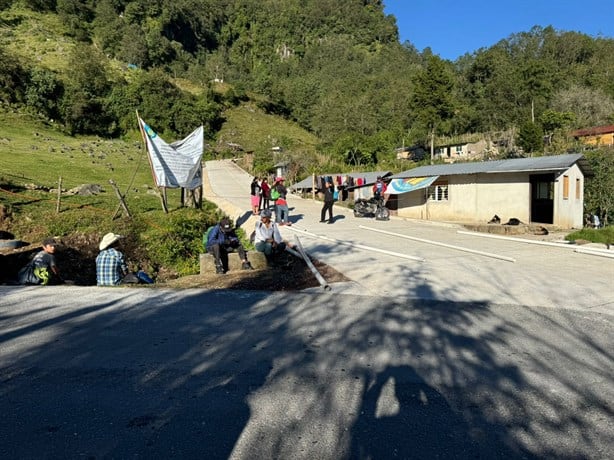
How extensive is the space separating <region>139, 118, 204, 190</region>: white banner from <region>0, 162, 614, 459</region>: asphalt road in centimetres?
715

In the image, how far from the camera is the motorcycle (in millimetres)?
20844

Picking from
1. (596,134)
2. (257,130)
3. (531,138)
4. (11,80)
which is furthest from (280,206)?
(257,130)

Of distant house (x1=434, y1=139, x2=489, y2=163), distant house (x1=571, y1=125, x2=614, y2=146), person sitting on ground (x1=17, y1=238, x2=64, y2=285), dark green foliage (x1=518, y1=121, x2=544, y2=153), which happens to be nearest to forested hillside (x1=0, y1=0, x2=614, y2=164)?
dark green foliage (x1=518, y1=121, x2=544, y2=153)

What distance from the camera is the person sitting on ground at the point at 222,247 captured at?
30.9ft

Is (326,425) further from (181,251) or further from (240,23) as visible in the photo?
(240,23)

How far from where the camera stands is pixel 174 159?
14.4 meters

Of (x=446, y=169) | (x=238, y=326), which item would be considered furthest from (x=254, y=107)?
(x=238, y=326)

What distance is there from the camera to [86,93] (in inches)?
2124

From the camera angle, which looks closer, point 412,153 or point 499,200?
point 499,200

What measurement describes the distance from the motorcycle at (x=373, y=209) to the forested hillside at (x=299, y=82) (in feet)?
69.5

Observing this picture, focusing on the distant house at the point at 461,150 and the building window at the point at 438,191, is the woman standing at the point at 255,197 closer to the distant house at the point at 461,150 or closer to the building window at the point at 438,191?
the building window at the point at 438,191

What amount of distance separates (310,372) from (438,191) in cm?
1865

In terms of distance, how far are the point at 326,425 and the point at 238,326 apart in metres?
2.56

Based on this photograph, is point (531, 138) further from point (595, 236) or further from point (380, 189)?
point (595, 236)
